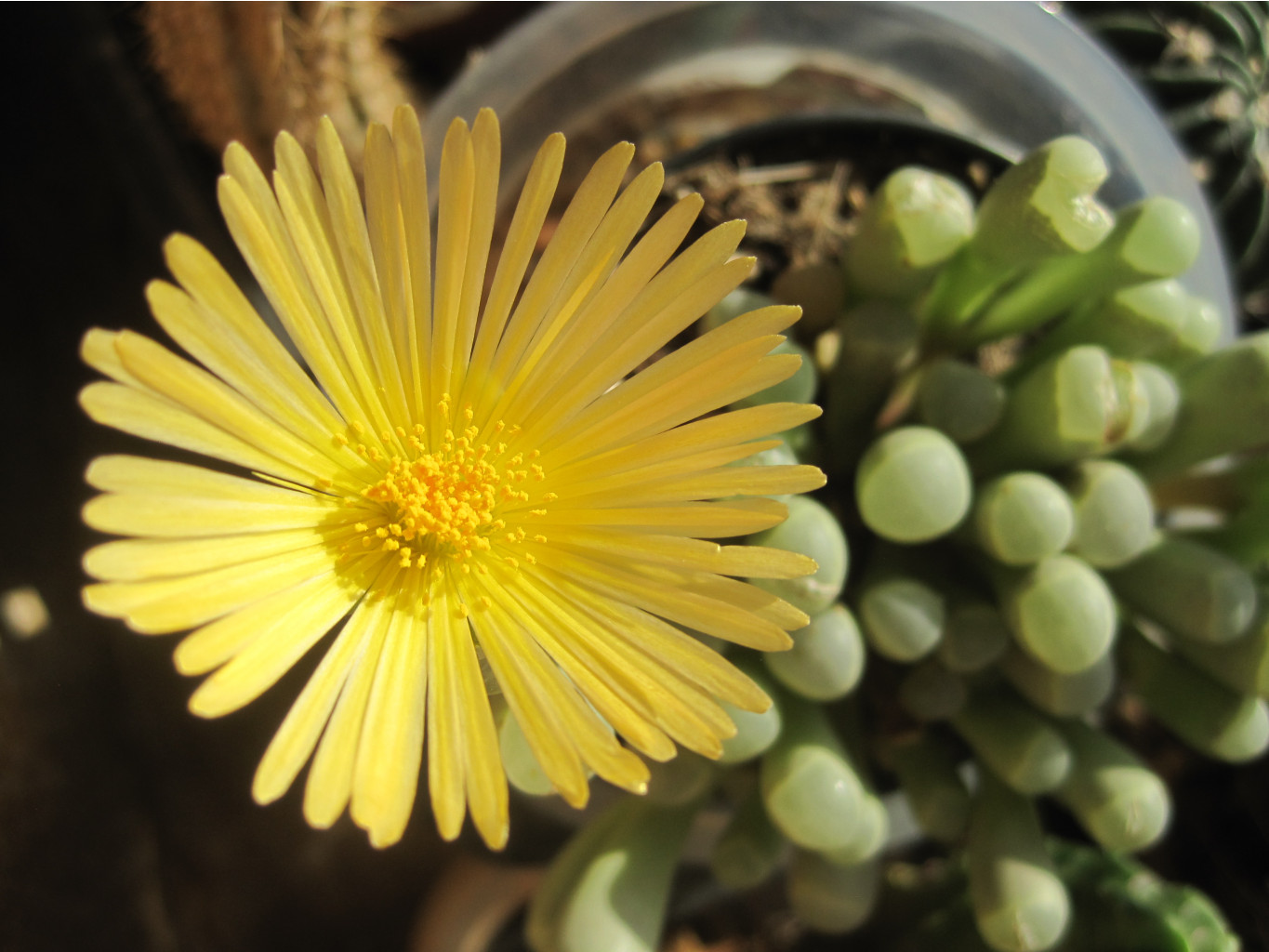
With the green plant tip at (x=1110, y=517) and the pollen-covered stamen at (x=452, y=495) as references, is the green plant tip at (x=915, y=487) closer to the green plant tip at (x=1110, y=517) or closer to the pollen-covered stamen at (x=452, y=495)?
the green plant tip at (x=1110, y=517)

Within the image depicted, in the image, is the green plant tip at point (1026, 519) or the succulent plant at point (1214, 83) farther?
the succulent plant at point (1214, 83)

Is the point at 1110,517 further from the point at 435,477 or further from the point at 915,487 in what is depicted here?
the point at 435,477

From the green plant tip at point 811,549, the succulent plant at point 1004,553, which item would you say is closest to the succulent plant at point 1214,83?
the succulent plant at point 1004,553

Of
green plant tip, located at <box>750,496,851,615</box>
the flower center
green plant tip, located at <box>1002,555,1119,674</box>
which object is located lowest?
green plant tip, located at <box>1002,555,1119,674</box>

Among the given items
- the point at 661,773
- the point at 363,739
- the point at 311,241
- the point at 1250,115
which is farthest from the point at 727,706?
the point at 1250,115

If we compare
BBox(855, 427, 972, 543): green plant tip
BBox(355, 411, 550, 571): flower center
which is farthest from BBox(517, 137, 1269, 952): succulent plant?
BBox(355, 411, 550, 571): flower center

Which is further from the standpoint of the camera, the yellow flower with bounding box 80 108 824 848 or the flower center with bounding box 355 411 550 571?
the flower center with bounding box 355 411 550 571

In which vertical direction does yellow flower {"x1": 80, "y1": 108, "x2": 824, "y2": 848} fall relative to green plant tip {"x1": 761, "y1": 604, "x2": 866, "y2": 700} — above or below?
above

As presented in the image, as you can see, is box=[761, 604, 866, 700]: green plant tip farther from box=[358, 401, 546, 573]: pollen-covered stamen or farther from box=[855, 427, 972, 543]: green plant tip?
box=[358, 401, 546, 573]: pollen-covered stamen

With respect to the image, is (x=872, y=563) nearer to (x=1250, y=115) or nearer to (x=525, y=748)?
(x=525, y=748)
